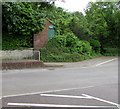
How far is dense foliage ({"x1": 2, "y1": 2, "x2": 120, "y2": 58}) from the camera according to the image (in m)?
15.5

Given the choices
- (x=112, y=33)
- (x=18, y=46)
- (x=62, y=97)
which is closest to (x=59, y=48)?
(x=18, y=46)

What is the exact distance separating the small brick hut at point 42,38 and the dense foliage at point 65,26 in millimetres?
472

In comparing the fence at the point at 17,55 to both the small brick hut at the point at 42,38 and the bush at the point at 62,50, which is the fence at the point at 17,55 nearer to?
the bush at the point at 62,50

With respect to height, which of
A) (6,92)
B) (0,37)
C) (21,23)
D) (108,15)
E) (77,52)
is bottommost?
(6,92)

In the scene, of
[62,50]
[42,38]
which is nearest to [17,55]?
[42,38]

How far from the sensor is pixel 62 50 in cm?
1714

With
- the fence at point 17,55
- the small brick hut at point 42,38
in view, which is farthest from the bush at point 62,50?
the fence at point 17,55

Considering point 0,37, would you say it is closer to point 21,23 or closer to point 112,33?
point 21,23

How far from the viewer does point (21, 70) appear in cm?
1194

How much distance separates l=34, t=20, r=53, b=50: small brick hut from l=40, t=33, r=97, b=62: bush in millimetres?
758

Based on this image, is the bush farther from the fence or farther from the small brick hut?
the fence

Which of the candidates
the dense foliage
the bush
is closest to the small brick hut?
the dense foliage

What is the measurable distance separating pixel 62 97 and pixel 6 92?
2049 millimetres

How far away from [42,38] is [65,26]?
14.9 feet
